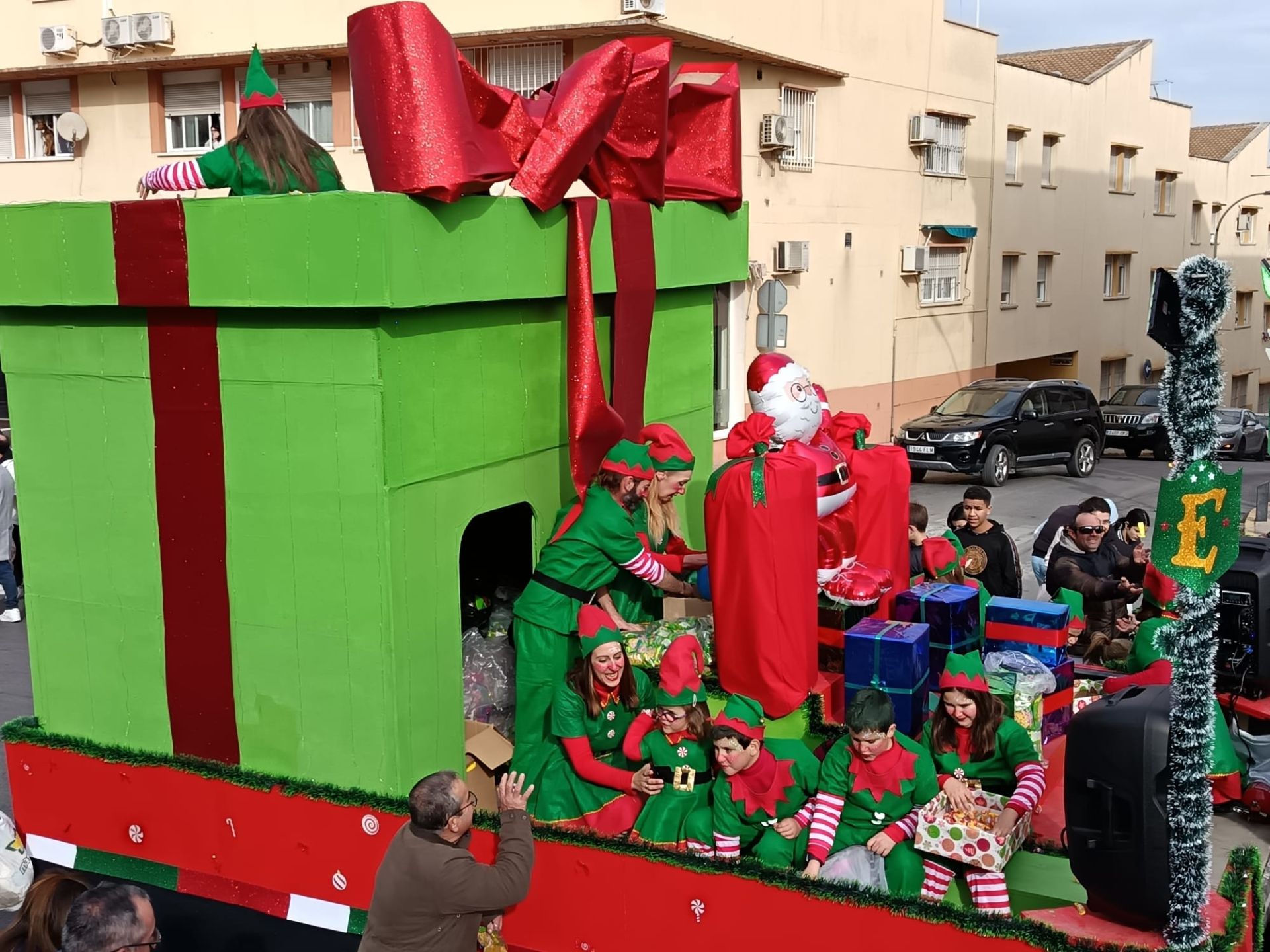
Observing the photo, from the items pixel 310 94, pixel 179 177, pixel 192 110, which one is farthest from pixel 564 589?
pixel 192 110

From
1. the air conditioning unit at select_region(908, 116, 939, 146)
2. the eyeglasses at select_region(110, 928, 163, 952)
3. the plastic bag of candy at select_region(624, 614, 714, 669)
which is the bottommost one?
the plastic bag of candy at select_region(624, 614, 714, 669)

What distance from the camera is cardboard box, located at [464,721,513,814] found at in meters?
5.20

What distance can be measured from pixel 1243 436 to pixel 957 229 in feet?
21.2

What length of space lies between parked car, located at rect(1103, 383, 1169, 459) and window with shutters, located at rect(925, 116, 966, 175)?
5458 millimetres

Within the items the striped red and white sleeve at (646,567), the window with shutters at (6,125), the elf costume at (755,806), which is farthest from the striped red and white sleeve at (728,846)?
the window with shutters at (6,125)

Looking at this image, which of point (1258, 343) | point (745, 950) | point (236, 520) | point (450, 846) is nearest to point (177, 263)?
point (236, 520)

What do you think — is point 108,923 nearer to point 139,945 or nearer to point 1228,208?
point 139,945

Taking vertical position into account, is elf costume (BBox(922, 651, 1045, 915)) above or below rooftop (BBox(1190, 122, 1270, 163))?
below

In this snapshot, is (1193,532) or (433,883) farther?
(433,883)

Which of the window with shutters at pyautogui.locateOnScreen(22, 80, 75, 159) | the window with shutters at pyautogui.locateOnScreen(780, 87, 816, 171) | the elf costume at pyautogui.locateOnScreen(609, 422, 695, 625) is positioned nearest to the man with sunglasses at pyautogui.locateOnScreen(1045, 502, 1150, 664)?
the elf costume at pyautogui.locateOnScreen(609, 422, 695, 625)

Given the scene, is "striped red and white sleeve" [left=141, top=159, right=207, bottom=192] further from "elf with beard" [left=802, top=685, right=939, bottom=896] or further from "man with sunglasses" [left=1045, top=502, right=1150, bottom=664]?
"man with sunglasses" [left=1045, top=502, right=1150, bottom=664]

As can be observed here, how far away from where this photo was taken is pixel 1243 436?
872 inches

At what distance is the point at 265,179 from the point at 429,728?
7.29ft

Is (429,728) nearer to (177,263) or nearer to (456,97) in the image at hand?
(177,263)
